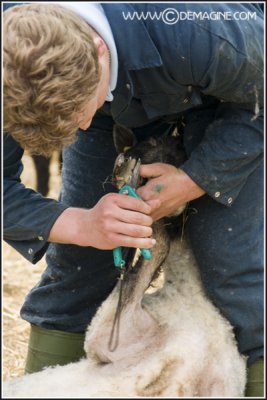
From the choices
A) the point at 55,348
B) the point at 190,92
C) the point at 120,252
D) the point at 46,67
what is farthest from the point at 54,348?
the point at 46,67

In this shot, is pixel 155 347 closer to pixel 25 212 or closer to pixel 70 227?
pixel 70 227

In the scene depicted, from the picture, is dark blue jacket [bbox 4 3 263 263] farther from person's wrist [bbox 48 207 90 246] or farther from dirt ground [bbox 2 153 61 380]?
dirt ground [bbox 2 153 61 380]

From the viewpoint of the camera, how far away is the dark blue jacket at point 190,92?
214 cm

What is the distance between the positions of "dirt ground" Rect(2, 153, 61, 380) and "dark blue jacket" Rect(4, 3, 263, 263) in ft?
3.53

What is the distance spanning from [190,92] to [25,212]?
59cm

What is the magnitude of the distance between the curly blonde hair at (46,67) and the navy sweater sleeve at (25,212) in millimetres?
404

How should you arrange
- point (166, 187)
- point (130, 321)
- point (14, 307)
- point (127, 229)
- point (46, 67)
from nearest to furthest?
1. point (46, 67)
2. point (127, 229)
3. point (166, 187)
4. point (130, 321)
5. point (14, 307)

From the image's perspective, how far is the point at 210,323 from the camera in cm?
248

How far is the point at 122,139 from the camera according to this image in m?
2.49

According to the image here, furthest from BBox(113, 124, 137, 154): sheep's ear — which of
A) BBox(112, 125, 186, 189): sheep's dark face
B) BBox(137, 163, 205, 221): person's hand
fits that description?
BBox(137, 163, 205, 221): person's hand

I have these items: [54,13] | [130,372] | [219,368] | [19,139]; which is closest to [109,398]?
[130,372]

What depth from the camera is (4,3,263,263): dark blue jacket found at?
7.04 ft

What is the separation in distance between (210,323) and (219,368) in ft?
0.48

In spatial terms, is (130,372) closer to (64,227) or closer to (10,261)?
(64,227)
